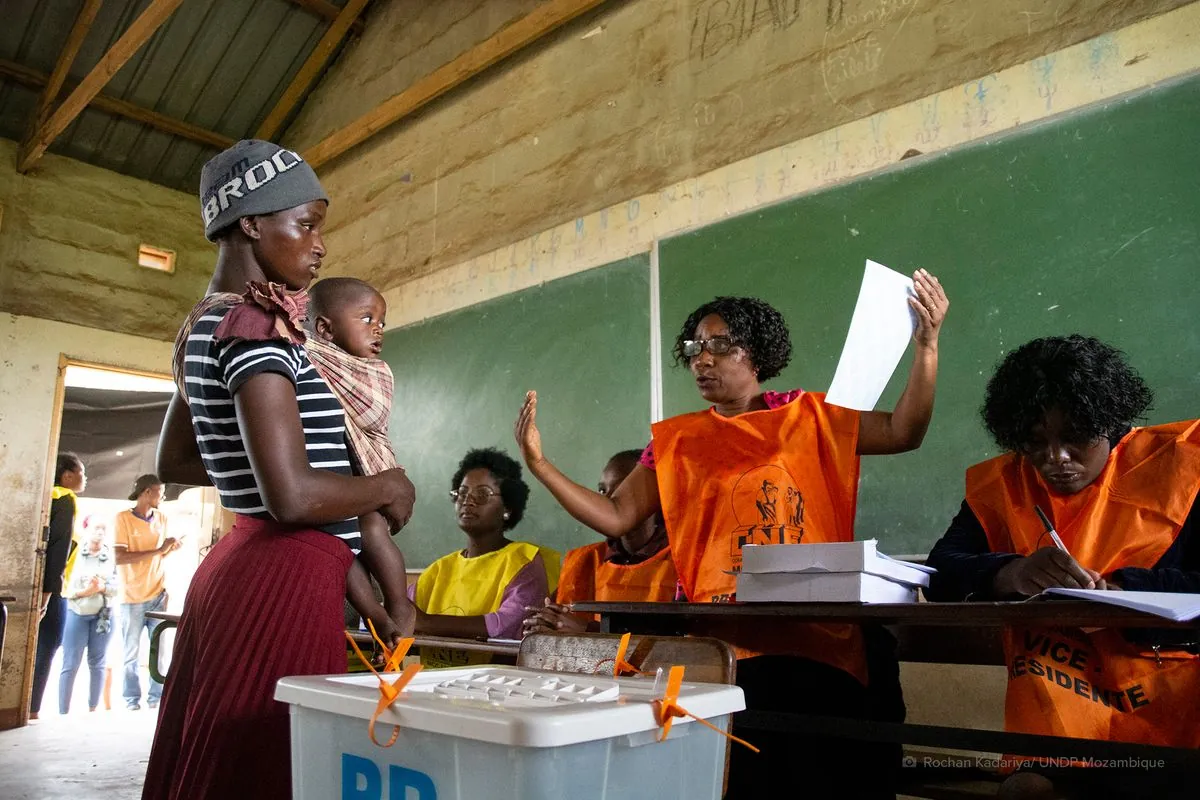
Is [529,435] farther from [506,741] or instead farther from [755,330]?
[506,741]

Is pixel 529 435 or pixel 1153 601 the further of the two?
pixel 529 435

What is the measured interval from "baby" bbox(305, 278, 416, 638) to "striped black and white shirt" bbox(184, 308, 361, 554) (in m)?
0.08

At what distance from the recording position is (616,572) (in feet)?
9.04

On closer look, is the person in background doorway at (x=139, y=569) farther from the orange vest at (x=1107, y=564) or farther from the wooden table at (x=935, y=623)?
the orange vest at (x=1107, y=564)

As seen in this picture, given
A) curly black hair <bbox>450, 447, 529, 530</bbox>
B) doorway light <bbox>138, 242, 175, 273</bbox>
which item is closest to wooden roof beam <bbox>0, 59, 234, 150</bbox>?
doorway light <bbox>138, 242, 175, 273</bbox>

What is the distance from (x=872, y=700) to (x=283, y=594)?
50.0 inches

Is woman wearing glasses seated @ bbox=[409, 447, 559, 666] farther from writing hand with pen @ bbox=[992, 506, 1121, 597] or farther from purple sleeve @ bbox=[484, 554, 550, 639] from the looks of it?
writing hand with pen @ bbox=[992, 506, 1121, 597]

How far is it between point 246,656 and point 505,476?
2546 millimetres

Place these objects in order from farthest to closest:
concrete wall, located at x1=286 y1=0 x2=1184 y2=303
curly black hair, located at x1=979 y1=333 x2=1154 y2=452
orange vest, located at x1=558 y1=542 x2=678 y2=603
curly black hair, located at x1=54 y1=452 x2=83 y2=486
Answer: curly black hair, located at x1=54 y1=452 x2=83 y2=486 < concrete wall, located at x1=286 y1=0 x2=1184 y2=303 < orange vest, located at x1=558 y1=542 x2=678 y2=603 < curly black hair, located at x1=979 y1=333 x2=1154 y2=452

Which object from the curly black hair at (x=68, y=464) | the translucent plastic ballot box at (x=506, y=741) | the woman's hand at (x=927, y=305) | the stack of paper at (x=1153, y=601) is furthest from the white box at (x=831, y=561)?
the curly black hair at (x=68, y=464)

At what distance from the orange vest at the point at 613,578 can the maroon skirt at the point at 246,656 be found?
1.41m

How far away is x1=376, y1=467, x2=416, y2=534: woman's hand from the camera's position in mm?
1133

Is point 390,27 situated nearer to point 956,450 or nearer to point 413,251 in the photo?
point 413,251

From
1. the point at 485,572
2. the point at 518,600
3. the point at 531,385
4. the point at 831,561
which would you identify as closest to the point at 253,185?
the point at 831,561
